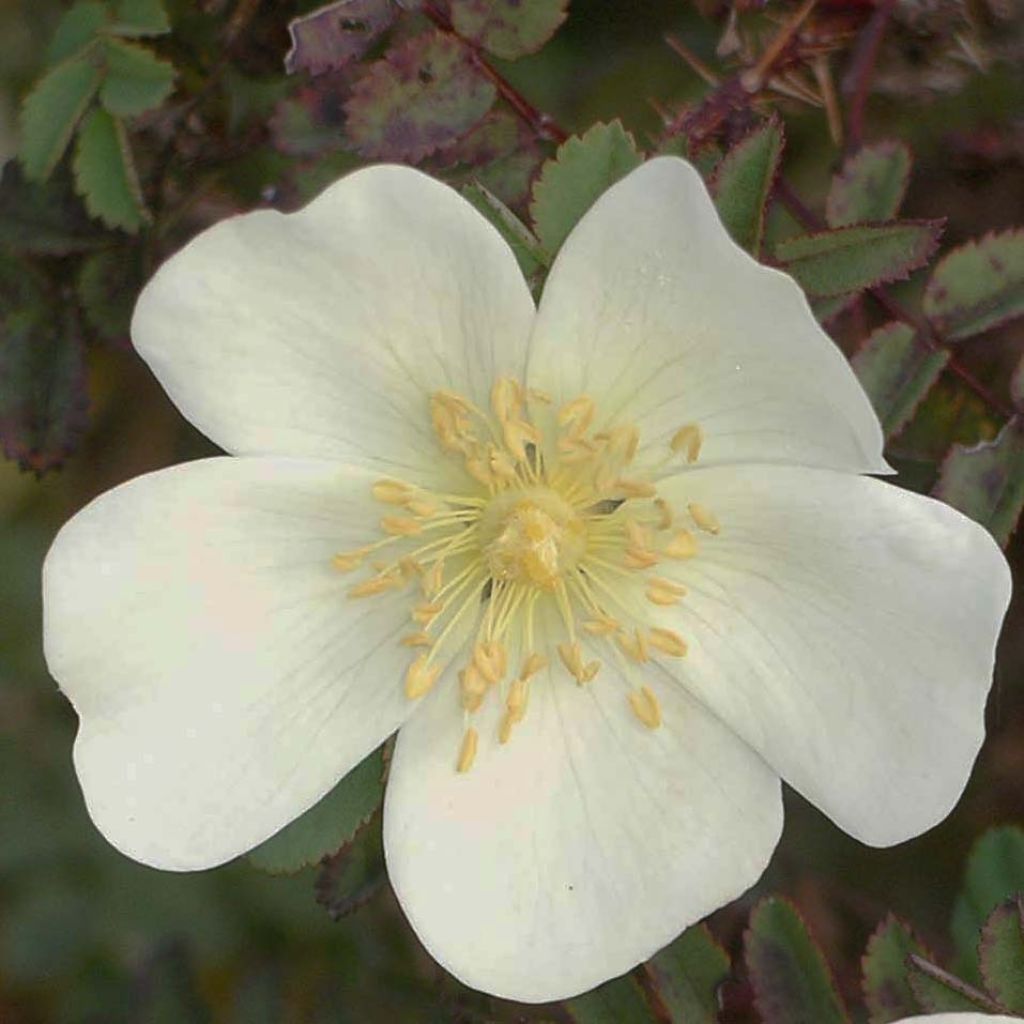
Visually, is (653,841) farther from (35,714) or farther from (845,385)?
(35,714)

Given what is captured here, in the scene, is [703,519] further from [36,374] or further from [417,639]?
[36,374]

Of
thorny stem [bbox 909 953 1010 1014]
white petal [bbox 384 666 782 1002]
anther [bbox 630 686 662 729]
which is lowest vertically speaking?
thorny stem [bbox 909 953 1010 1014]

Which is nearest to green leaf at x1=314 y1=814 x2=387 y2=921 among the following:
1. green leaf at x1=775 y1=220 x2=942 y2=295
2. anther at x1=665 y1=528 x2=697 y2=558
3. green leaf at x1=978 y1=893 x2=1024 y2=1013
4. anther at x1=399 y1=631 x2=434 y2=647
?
anther at x1=399 y1=631 x2=434 y2=647

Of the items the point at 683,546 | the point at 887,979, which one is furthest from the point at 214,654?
the point at 887,979

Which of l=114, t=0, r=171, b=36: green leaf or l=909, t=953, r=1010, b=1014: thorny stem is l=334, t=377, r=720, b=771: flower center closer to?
l=909, t=953, r=1010, b=1014: thorny stem

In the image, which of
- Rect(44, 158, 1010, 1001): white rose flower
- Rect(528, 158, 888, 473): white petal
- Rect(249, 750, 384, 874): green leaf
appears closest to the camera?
Rect(528, 158, 888, 473): white petal

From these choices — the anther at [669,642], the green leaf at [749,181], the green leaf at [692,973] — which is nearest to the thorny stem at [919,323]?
the green leaf at [749,181]
